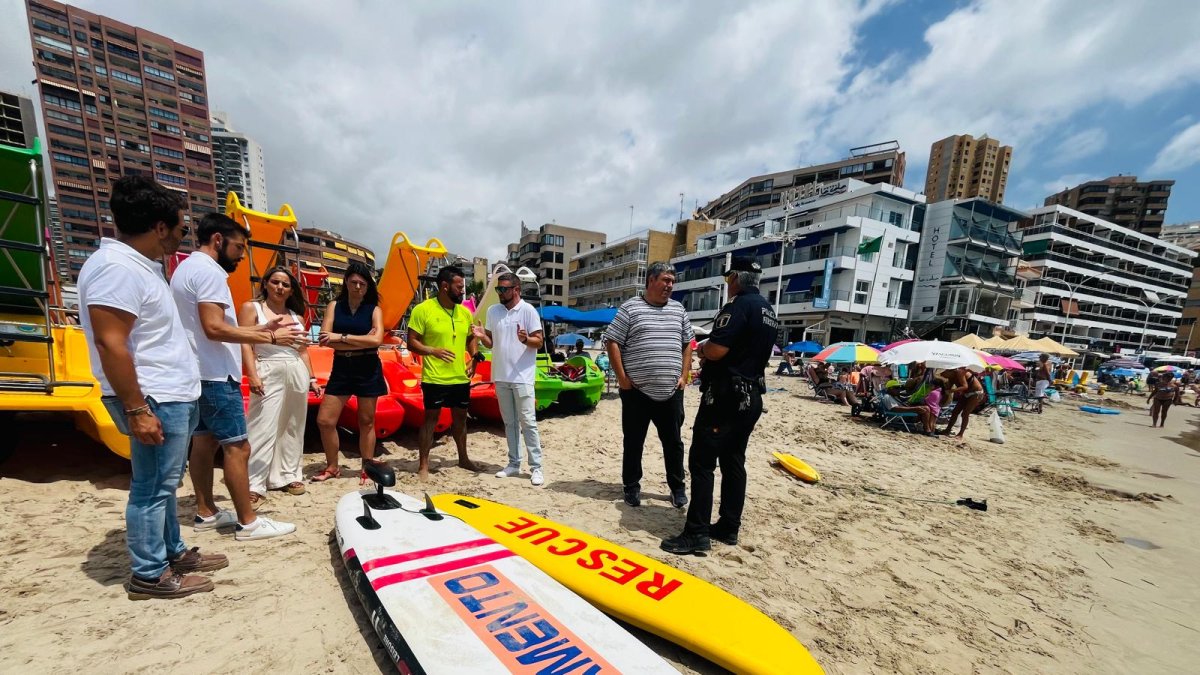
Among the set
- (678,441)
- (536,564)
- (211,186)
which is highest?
(211,186)

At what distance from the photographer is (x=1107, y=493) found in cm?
570

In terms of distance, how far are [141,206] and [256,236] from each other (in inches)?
167

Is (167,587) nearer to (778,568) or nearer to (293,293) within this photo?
(293,293)

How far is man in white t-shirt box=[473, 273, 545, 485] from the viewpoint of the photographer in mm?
4207

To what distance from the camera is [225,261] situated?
110 inches

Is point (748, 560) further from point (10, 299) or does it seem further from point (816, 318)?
point (816, 318)

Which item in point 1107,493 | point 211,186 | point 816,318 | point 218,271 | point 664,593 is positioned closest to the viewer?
point 664,593

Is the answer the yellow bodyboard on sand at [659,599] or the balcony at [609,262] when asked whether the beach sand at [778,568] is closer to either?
the yellow bodyboard on sand at [659,599]

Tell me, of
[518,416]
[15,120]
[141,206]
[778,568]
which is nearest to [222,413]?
[141,206]

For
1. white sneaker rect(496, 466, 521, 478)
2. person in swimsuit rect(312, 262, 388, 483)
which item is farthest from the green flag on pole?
person in swimsuit rect(312, 262, 388, 483)

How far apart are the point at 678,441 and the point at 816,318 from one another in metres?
33.6

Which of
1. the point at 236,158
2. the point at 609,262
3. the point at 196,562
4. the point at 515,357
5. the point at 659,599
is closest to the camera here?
the point at 659,599

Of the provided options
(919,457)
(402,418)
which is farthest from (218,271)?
(919,457)

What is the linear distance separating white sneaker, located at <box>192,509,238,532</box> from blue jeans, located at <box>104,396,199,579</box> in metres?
0.78
